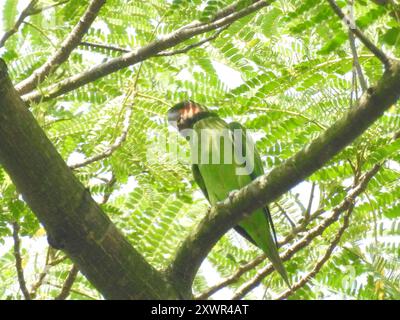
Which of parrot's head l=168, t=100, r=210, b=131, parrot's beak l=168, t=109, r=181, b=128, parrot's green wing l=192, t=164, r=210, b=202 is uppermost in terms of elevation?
parrot's head l=168, t=100, r=210, b=131

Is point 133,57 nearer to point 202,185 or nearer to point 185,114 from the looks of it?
point 185,114

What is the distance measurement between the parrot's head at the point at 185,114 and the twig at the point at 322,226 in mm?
1103

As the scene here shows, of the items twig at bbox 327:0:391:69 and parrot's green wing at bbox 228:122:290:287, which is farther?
parrot's green wing at bbox 228:122:290:287

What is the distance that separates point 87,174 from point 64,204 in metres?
0.97

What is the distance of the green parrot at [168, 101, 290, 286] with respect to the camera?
4.49m

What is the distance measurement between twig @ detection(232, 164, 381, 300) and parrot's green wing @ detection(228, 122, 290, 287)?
0.06 m

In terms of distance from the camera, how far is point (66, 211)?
3.09 meters

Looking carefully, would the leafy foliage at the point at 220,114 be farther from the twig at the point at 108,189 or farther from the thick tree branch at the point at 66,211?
the thick tree branch at the point at 66,211

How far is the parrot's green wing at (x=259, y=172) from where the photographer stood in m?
3.86

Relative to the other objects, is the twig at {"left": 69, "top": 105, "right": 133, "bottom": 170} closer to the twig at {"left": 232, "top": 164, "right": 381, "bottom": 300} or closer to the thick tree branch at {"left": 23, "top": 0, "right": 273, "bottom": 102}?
the thick tree branch at {"left": 23, "top": 0, "right": 273, "bottom": 102}

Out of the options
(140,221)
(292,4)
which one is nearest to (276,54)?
(292,4)

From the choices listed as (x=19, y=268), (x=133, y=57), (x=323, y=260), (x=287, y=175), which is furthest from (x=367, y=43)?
Result: (x=19, y=268)

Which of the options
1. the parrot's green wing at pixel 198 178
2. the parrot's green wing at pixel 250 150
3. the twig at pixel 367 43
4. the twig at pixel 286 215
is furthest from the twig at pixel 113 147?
the twig at pixel 367 43

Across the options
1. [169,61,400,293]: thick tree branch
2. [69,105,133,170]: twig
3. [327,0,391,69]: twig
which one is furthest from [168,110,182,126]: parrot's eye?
[327,0,391,69]: twig
